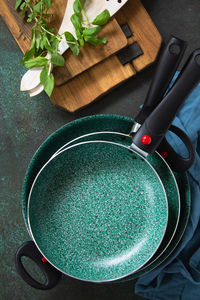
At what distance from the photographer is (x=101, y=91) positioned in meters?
0.76

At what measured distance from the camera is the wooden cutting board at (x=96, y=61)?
73 cm

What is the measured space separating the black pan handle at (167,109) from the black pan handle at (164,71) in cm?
2

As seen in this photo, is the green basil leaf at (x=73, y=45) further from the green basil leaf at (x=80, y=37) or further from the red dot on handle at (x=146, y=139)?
the red dot on handle at (x=146, y=139)

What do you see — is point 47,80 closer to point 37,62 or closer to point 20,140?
point 37,62

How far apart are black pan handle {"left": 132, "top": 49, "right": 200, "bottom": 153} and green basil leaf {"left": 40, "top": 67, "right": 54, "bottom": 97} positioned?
0.80 feet

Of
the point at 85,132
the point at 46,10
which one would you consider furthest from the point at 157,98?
the point at 46,10

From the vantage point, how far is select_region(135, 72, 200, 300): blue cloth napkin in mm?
689

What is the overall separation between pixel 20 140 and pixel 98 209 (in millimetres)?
286

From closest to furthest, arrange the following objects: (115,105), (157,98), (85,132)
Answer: (157,98), (85,132), (115,105)

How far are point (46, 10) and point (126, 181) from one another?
415 mm

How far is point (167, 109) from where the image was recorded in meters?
0.54

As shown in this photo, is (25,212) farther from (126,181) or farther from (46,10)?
(46,10)

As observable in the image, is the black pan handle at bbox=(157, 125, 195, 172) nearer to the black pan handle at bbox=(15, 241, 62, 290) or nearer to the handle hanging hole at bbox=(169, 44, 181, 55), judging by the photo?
the handle hanging hole at bbox=(169, 44, 181, 55)

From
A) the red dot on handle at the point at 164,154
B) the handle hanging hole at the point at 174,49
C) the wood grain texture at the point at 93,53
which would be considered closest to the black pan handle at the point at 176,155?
the red dot on handle at the point at 164,154
